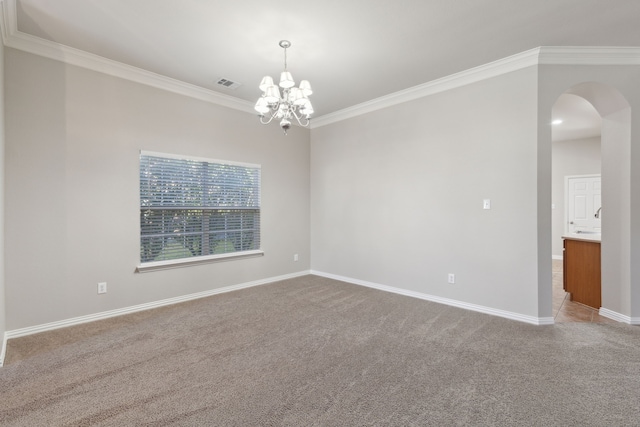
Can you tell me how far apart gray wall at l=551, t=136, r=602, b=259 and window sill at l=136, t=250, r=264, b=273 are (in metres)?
6.56

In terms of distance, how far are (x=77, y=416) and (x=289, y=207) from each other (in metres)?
3.82

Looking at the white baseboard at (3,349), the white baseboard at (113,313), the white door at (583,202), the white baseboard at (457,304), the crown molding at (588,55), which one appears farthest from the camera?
the white door at (583,202)

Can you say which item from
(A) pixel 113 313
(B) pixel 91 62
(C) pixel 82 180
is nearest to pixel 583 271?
(A) pixel 113 313

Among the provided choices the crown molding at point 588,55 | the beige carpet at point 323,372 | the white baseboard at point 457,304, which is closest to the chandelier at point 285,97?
the beige carpet at point 323,372

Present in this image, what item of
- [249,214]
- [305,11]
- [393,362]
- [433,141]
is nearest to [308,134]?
[249,214]

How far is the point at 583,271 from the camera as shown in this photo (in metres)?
3.82

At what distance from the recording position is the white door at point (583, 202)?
6.52 meters

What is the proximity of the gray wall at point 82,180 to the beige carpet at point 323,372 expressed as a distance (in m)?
0.42

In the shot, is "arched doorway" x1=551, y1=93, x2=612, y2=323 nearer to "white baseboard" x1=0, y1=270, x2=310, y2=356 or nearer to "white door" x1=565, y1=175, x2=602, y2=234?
"white door" x1=565, y1=175, x2=602, y2=234

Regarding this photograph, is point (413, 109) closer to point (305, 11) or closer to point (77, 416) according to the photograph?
point (305, 11)

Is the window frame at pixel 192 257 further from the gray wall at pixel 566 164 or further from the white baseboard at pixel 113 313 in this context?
the gray wall at pixel 566 164

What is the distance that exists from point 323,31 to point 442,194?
2391 mm

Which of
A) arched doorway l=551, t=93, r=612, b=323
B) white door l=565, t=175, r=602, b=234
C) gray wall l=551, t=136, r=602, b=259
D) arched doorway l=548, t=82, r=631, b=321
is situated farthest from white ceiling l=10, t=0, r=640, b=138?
white door l=565, t=175, r=602, b=234

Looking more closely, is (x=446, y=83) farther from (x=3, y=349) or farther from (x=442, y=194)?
(x=3, y=349)
